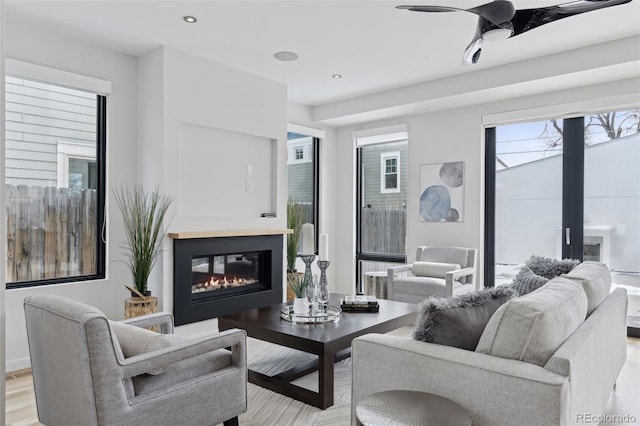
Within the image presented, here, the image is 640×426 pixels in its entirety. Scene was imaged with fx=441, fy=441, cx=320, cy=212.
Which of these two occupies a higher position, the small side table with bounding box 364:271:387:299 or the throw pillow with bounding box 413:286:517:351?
the throw pillow with bounding box 413:286:517:351

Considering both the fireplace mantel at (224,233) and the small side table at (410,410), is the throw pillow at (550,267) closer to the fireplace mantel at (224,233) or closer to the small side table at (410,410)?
the small side table at (410,410)

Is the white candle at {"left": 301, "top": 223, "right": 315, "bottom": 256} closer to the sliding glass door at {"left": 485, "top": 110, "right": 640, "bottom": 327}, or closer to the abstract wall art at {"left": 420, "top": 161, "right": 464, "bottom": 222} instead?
the abstract wall art at {"left": 420, "top": 161, "right": 464, "bottom": 222}

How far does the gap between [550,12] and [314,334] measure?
7.46ft

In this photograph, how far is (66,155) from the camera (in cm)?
375

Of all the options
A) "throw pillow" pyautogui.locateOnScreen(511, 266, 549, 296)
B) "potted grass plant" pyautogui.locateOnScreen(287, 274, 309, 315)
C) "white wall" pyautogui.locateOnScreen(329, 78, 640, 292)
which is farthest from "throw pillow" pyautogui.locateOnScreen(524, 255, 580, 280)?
"white wall" pyautogui.locateOnScreen(329, 78, 640, 292)

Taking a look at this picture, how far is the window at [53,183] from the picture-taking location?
347 centimetres

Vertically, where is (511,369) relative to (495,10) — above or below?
below

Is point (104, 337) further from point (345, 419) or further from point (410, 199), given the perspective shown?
point (410, 199)

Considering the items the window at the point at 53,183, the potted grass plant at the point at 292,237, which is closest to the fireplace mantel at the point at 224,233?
the potted grass plant at the point at 292,237

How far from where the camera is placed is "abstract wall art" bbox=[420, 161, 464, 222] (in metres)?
5.20

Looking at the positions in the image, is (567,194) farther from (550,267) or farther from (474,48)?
(474,48)

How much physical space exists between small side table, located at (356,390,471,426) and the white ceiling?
2.58 m

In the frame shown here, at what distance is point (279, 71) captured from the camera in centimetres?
457

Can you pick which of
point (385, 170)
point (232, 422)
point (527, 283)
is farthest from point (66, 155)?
point (385, 170)
